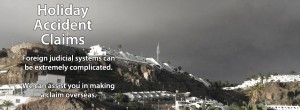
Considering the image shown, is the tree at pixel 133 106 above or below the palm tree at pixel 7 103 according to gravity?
below

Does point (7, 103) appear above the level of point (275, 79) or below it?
below

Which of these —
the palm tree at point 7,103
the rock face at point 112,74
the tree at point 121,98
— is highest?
the rock face at point 112,74

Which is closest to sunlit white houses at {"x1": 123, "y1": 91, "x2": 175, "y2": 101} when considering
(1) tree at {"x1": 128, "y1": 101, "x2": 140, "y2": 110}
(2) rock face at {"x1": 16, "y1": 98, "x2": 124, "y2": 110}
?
(1) tree at {"x1": 128, "y1": 101, "x2": 140, "y2": 110}

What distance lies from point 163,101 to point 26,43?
1459 inches

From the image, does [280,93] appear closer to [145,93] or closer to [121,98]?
[145,93]

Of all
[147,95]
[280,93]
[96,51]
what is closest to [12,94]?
[147,95]

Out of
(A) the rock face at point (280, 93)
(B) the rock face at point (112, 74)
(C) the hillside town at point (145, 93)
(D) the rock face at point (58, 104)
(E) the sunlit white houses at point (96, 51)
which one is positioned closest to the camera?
(D) the rock face at point (58, 104)

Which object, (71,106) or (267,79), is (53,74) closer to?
(71,106)

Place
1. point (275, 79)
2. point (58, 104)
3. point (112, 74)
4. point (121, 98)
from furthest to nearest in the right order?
point (275, 79) < point (112, 74) < point (121, 98) < point (58, 104)

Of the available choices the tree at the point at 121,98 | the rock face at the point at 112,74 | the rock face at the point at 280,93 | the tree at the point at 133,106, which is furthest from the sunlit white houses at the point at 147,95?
the rock face at the point at 280,93

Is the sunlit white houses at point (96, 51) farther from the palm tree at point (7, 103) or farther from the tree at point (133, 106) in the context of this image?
the palm tree at point (7, 103)

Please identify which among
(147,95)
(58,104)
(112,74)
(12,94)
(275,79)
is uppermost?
(275,79)

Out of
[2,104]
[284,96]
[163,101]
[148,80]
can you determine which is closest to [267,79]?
[284,96]

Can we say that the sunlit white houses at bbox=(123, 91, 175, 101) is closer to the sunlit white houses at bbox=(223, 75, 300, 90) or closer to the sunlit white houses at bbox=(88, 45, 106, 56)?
the sunlit white houses at bbox=(88, 45, 106, 56)
